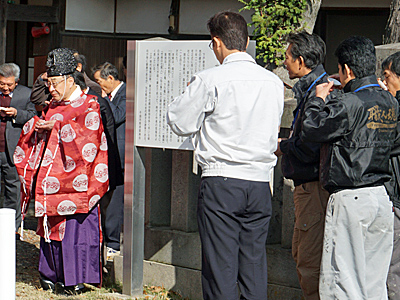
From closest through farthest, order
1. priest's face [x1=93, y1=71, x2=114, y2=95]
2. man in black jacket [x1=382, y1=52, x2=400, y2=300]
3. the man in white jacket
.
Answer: the man in white jacket
man in black jacket [x1=382, y1=52, x2=400, y2=300]
priest's face [x1=93, y1=71, x2=114, y2=95]

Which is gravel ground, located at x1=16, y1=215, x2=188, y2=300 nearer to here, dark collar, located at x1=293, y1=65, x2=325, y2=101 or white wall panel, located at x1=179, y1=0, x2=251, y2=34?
dark collar, located at x1=293, y1=65, x2=325, y2=101

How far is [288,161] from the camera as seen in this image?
3949mm

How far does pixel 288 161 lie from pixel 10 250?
79.5 inches

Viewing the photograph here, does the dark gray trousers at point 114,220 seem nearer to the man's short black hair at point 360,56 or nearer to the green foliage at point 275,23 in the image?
the green foliage at point 275,23

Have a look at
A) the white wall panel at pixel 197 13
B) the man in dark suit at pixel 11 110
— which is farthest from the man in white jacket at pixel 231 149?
the white wall panel at pixel 197 13

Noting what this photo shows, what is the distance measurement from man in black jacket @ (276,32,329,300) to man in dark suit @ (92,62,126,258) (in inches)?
100.0

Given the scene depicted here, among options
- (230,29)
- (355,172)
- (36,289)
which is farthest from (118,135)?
(355,172)

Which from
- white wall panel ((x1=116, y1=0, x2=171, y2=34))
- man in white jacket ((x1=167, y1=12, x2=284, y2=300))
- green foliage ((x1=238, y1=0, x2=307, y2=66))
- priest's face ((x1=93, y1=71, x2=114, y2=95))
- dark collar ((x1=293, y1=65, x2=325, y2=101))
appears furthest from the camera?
white wall panel ((x1=116, y1=0, x2=171, y2=34))

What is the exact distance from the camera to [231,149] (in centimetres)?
328

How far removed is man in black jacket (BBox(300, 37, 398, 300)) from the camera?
3.37 m

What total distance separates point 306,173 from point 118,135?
3.09m

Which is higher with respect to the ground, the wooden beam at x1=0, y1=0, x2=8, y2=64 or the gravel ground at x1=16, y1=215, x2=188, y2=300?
the wooden beam at x1=0, y1=0, x2=8, y2=64

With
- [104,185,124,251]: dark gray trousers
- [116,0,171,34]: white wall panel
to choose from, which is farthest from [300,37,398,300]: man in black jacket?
[116,0,171,34]: white wall panel

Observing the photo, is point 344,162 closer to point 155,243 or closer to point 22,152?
point 155,243
